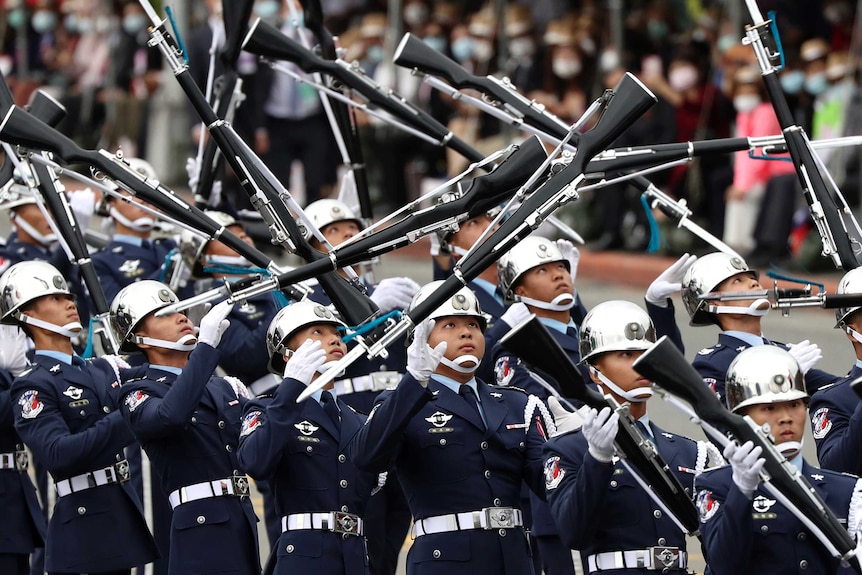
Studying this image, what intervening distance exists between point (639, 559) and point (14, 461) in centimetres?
337

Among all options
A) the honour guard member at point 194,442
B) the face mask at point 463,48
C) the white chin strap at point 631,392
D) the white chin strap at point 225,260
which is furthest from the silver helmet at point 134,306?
the face mask at point 463,48

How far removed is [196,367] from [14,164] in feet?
9.44

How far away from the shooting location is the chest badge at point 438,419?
7402mm

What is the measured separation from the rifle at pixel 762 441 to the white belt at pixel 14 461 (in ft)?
12.7

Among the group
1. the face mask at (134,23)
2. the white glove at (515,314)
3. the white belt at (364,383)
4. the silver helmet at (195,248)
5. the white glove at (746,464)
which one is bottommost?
the white glove at (746,464)

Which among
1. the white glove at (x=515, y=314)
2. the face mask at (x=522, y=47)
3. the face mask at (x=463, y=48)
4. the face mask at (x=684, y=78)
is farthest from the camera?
the face mask at (x=463, y=48)

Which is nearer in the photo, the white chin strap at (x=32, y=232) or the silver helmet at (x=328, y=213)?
the silver helmet at (x=328, y=213)

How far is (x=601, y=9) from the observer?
18.0 m

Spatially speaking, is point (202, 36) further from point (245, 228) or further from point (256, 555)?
point (256, 555)

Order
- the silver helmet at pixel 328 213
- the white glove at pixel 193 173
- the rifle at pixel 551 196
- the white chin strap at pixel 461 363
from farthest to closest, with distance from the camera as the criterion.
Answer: the white glove at pixel 193 173
the silver helmet at pixel 328 213
the white chin strap at pixel 461 363
the rifle at pixel 551 196

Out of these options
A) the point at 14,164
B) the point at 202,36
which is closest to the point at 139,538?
the point at 14,164

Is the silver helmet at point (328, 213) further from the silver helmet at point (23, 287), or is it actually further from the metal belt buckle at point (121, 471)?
the metal belt buckle at point (121, 471)

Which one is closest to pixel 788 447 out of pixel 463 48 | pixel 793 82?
pixel 793 82

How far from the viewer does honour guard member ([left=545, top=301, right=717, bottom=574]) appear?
6836mm
